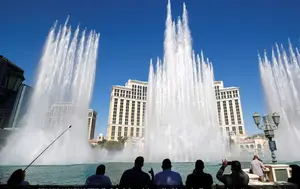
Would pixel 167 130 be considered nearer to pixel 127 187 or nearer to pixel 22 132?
pixel 22 132

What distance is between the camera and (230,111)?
91.2 metres

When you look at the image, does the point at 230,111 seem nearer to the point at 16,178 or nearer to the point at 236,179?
the point at 236,179

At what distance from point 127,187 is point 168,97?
26.7m

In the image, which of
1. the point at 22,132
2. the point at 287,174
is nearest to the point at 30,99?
the point at 22,132

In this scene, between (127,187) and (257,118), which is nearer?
(127,187)

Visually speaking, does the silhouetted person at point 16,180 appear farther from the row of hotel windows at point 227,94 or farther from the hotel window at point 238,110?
the row of hotel windows at point 227,94

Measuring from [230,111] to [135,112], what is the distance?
51953 millimetres

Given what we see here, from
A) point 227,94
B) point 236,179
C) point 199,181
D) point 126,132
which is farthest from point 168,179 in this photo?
point 227,94

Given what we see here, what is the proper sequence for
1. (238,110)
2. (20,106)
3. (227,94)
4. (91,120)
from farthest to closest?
(91,120) → (227,94) → (238,110) → (20,106)

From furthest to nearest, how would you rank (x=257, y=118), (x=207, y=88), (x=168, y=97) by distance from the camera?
(x=207, y=88) < (x=168, y=97) < (x=257, y=118)

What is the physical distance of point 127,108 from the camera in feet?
306

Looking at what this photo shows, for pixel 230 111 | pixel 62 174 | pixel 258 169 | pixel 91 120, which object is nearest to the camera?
pixel 258 169

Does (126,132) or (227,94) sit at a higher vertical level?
(227,94)

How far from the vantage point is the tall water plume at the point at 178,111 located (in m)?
24.9
